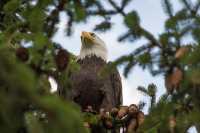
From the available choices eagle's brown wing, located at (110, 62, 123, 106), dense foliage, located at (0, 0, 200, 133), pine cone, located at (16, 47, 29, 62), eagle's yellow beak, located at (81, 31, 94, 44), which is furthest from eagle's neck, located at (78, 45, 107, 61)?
pine cone, located at (16, 47, 29, 62)

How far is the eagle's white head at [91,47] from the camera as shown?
8.11 m

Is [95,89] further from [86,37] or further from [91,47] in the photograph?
[86,37]

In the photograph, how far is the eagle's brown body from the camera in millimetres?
6895

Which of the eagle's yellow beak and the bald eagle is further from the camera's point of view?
the eagle's yellow beak

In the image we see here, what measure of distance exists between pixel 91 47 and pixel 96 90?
59.8 inches

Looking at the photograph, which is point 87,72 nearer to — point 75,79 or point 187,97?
point 75,79

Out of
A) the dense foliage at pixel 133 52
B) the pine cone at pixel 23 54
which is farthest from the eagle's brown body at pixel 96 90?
the pine cone at pixel 23 54

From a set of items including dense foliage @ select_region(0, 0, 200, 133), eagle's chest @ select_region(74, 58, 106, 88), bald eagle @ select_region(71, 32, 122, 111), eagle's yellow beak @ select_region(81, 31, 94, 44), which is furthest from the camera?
eagle's yellow beak @ select_region(81, 31, 94, 44)

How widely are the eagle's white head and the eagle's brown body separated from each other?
0.88m

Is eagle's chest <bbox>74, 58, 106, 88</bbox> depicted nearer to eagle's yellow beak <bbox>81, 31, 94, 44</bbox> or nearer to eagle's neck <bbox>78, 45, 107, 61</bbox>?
eagle's neck <bbox>78, 45, 107, 61</bbox>

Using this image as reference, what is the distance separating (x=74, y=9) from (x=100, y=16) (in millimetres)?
328

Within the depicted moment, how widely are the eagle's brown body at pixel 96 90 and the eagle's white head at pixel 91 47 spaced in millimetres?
878

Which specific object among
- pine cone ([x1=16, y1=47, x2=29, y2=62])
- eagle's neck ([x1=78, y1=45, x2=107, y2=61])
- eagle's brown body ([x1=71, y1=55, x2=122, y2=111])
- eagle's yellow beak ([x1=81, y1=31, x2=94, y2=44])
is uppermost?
eagle's yellow beak ([x1=81, y1=31, x2=94, y2=44])

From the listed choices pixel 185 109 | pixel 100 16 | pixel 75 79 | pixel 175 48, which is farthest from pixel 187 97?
pixel 75 79
